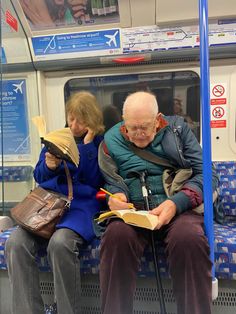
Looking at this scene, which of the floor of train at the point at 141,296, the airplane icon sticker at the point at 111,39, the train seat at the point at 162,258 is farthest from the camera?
the airplane icon sticker at the point at 111,39

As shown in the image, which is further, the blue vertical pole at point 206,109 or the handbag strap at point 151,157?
the handbag strap at point 151,157

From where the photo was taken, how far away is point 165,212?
1.78 metres

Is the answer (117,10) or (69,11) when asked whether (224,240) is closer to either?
(117,10)

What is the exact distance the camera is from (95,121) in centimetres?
246

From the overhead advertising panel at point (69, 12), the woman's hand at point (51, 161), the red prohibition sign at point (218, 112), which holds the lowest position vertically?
the woman's hand at point (51, 161)

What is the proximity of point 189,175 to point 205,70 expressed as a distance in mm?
657

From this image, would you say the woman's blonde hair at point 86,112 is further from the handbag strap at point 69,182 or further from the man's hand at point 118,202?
the man's hand at point 118,202

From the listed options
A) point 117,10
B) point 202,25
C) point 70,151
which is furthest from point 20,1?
point 202,25

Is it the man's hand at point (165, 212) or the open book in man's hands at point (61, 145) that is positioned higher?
the open book in man's hands at point (61, 145)

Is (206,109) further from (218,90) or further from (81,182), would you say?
(218,90)

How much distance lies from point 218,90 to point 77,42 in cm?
129

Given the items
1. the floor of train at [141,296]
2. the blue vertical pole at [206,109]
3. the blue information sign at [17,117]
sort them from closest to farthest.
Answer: the blue vertical pole at [206,109] → the floor of train at [141,296] → the blue information sign at [17,117]

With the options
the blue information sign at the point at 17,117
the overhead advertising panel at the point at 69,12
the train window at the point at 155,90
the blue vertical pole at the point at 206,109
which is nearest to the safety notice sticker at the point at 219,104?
the train window at the point at 155,90

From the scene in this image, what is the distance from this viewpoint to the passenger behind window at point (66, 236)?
1.84 m
